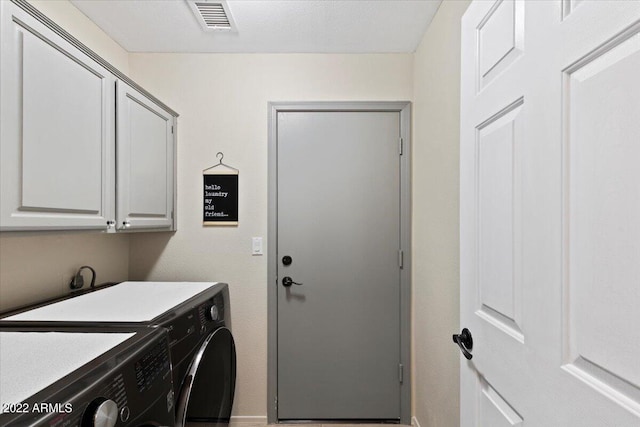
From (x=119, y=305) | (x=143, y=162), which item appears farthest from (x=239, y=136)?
(x=119, y=305)

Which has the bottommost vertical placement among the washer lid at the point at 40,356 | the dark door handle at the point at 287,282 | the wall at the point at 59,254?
the dark door handle at the point at 287,282

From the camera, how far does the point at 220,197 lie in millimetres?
2332

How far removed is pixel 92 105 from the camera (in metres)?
1.45

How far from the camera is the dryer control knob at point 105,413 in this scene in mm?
743

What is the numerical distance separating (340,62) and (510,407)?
210 cm

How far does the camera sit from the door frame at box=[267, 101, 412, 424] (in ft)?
7.57

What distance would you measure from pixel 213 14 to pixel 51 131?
1077 mm

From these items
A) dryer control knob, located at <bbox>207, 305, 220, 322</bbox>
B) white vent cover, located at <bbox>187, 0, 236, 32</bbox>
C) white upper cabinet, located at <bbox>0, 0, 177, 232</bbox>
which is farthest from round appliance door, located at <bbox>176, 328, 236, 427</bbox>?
white vent cover, located at <bbox>187, 0, 236, 32</bbox>

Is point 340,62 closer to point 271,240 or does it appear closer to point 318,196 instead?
point 318,196

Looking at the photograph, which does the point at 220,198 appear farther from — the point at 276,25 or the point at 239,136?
the point at 276,25

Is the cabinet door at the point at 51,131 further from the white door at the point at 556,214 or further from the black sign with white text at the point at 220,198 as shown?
the white door at the point at 556,214

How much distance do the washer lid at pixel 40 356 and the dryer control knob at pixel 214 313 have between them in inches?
23.0

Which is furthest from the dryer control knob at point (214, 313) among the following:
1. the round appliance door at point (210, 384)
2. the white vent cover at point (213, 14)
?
the white vent cover at point (213, 14)

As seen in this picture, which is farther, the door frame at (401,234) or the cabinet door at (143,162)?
the door frame at (401,234)
